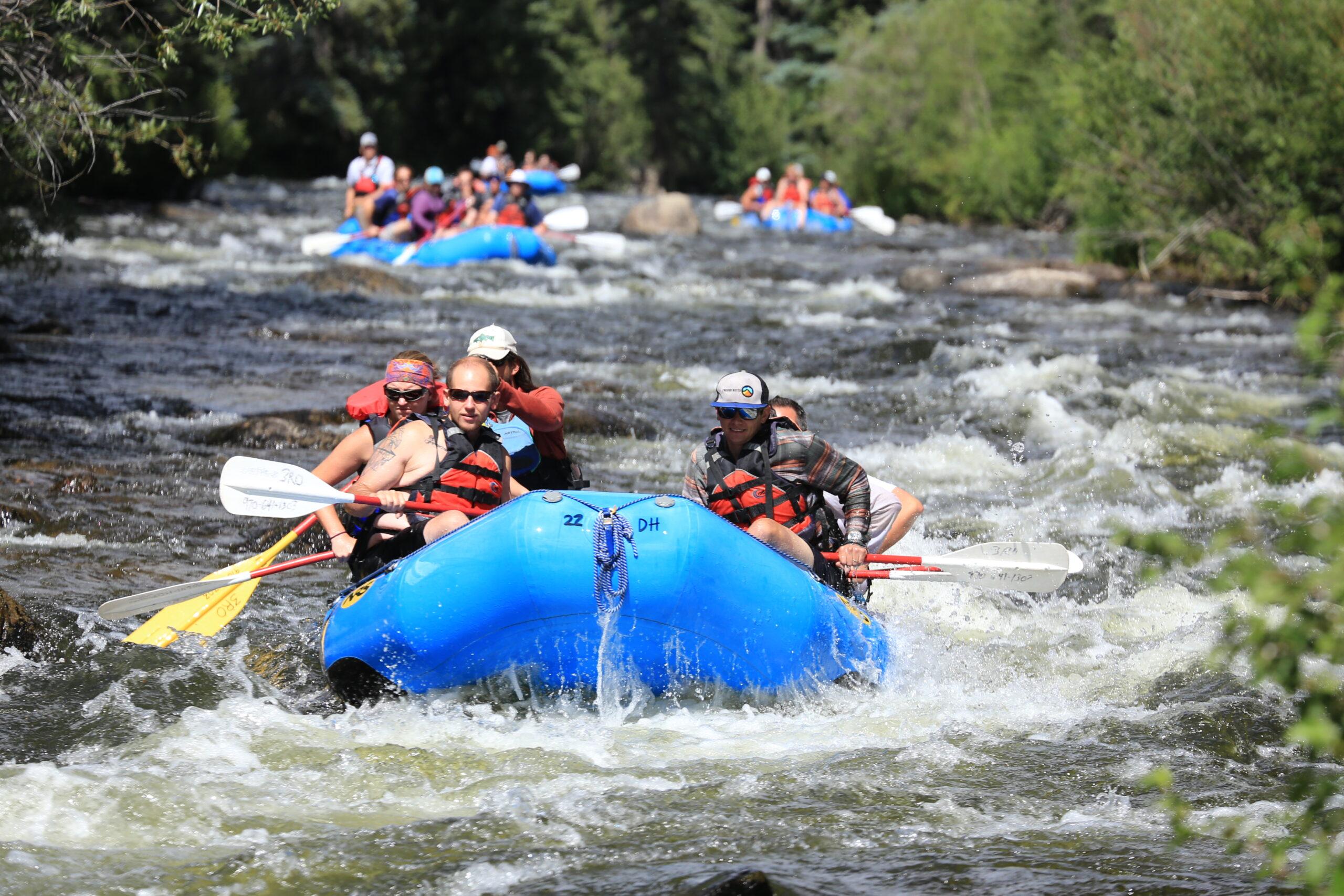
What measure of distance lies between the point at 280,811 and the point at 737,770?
1400mm

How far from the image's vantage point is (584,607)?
4734 mm

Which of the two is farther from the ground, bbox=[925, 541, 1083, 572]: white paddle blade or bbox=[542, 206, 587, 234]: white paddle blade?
bbox=[542, 206, 587, 234]: white paddle blade

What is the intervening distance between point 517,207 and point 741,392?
48.1 feet

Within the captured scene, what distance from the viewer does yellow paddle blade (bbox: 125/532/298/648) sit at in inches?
227

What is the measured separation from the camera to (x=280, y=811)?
4.29 metres

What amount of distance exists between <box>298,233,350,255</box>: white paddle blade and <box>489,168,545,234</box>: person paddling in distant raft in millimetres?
1930

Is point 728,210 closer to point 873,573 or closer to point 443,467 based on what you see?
point 873,573

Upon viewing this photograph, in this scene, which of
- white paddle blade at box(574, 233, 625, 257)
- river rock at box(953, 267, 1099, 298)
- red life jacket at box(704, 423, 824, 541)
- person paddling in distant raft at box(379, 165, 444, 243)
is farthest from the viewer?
white paddle blade at box(574, 233, 625, 257)

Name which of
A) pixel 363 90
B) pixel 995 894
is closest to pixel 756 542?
pixel 995 894

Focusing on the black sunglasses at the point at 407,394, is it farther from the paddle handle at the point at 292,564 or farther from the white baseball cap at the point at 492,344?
the paddle handle at the point at 292,564

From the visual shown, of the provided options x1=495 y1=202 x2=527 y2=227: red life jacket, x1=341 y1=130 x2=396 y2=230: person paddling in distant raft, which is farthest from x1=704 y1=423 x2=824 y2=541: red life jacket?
x1=341 y1=130 x2=396 y2=230: person paddling in distant raft

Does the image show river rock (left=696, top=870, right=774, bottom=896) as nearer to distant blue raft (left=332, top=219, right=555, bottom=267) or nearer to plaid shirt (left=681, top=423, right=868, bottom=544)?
plaid shirt (left=681, top=423, right=868, bottom=544)

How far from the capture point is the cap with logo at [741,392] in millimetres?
5328

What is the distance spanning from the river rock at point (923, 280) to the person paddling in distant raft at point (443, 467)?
44.7 feet
